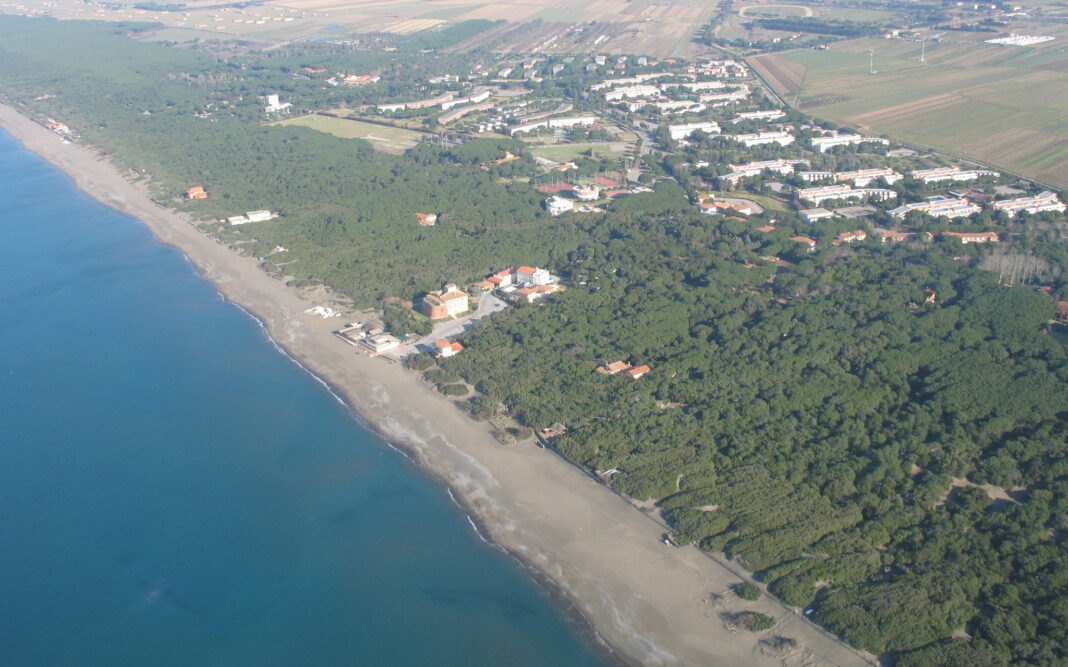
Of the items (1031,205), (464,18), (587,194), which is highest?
(464,18)

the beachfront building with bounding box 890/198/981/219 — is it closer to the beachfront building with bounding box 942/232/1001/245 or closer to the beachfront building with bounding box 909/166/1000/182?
the beachfront building with bounding box 942/232/1001/245

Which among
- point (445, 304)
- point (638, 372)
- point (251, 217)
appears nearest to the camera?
point (638, 372)

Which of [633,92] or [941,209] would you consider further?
[633,92]

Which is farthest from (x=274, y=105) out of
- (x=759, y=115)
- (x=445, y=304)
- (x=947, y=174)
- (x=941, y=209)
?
(x=941, y=209)

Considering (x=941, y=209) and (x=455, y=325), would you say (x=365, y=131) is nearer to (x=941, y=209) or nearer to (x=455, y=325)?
(x=455, y=325)

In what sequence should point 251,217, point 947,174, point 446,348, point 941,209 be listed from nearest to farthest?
point 446,348, point 941,209, point 251,217, point 947,174

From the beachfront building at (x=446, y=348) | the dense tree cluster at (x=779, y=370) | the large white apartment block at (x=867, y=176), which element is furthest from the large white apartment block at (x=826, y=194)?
the beachfront building at (x=446, y=348)
